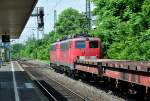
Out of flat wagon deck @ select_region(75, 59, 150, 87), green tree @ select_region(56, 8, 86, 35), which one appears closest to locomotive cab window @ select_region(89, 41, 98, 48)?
flat wagon deck @ select_region(75, 59, 150, 87)

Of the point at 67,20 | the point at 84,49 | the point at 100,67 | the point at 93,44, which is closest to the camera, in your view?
the point at 100,67

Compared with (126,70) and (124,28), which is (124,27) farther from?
(126,70)

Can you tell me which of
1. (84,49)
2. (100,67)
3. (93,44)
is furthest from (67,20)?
(100,67)

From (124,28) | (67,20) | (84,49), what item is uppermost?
(67,20)

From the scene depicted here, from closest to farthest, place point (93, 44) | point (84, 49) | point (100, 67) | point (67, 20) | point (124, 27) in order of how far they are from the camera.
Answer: point (100, 67) < point (93, 44) < point (84, 49) < point (124, 27) < point (67, 20)

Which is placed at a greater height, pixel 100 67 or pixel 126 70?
pixel 126 70

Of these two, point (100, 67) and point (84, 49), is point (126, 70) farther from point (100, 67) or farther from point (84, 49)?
point (84, 49)

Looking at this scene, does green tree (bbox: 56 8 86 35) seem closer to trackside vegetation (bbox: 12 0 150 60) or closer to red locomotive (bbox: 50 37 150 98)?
trackside vegetation (bbox: 12 0 150 60)

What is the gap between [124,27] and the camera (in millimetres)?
42219

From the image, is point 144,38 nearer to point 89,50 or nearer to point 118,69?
point 89,50

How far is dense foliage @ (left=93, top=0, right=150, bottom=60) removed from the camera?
117 ft

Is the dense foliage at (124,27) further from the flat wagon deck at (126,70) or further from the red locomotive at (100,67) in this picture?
the flat wagon deck at (126,70)

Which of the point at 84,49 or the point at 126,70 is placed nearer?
the point at 126,70


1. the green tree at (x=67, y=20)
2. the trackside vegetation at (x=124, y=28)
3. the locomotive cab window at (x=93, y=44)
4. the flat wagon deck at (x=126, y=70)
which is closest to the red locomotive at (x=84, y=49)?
the locomotive cab window at (x=93, y=44)
